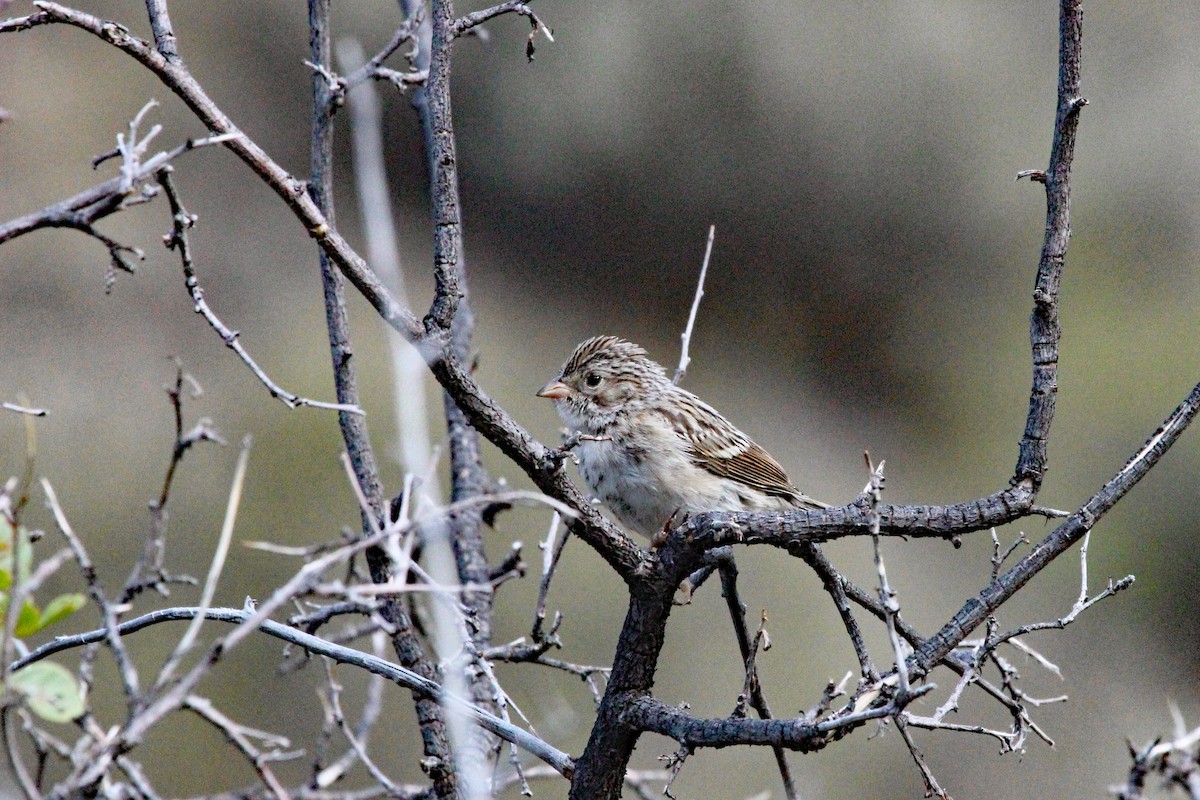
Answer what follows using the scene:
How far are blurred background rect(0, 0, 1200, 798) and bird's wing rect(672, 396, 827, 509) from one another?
278 cm

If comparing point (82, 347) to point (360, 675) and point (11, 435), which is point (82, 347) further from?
point (360, 675)

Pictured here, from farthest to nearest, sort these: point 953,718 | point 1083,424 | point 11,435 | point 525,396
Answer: point 1083,424, point 525,396, point 953,718, point 11,435

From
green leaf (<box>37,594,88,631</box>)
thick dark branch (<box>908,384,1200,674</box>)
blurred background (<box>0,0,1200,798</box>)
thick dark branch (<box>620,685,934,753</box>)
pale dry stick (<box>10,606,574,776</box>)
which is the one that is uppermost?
blurred background (<box>0,0,1200,798</box>)

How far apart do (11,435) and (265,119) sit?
2.86 metres

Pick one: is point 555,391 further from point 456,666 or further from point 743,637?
point 456,666

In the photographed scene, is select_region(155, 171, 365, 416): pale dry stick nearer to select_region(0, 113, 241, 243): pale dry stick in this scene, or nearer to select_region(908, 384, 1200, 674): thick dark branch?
select_region(0, 113, 241, 243): pale dry stick

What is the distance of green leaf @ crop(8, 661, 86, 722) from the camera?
1405 mm

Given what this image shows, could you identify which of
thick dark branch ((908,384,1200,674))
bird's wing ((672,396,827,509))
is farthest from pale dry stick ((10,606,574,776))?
bird's wing ((672,396,827,509))

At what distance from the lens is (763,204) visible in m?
8.55

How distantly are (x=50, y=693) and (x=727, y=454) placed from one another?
10.9 feet

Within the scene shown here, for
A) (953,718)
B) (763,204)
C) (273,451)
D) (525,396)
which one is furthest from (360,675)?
(763,204)

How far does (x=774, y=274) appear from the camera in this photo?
8734mm

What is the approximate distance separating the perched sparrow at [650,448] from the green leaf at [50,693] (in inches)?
105

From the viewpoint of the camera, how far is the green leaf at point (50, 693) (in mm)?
1405
